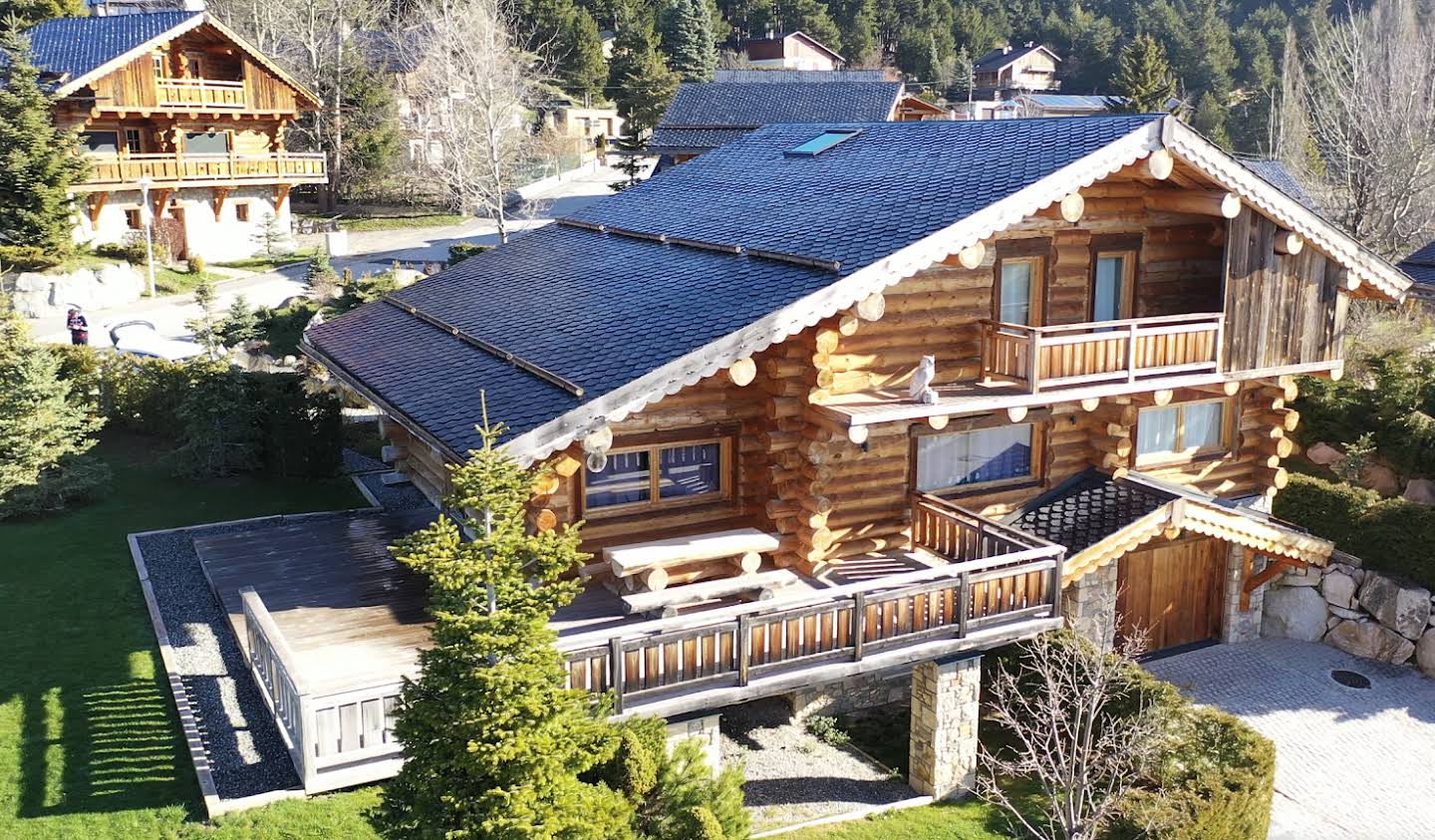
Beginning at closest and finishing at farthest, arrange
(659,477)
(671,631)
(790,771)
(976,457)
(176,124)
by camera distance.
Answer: (671,631)
(790,771)
(659,477)
(976,457)
(176,124)

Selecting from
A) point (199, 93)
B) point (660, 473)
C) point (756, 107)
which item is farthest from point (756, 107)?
point (660, 473)

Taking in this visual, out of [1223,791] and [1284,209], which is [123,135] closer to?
[1284,209]

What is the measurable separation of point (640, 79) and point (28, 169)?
127ft

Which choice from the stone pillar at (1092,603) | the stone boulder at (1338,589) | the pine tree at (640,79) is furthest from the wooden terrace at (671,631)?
the pine tree at (640,79)

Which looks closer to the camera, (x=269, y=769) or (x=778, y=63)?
(x=269, y=769)

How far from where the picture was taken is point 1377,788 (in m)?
16.2

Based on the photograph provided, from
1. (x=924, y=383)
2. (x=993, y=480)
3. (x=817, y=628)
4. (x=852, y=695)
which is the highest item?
(x=924, y=383)

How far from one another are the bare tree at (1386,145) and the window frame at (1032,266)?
2748 centimetres

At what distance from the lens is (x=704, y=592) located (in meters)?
14.6

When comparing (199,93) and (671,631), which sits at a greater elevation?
(199,93)

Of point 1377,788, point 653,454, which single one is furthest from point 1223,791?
point 653,454

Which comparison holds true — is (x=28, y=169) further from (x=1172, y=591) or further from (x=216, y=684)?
(x=1172, y=591)

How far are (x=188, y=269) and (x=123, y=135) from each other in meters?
6.06

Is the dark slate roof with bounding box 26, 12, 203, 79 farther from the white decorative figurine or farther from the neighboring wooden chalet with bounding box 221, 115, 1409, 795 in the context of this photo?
the white decorative figurine
